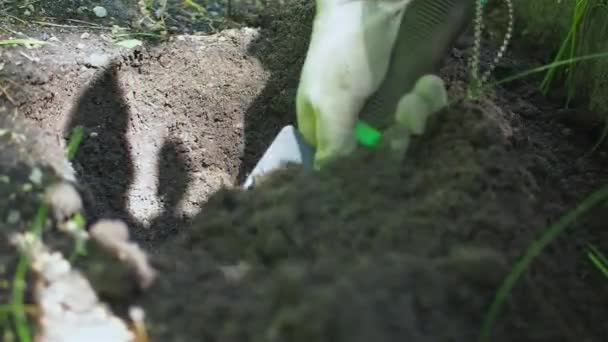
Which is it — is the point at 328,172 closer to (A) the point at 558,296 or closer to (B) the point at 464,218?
(B) the point at 464,218

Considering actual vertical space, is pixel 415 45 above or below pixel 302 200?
above

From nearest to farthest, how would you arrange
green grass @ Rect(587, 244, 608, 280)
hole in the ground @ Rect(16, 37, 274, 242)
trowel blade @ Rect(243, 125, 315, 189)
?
1. green grass @ Rect(587, 244, 608, 280)
2. trowel blade @ Rect(243, 125, 315, 189)
3. hole in the ground @ Rect(16, 37, 274, 242)

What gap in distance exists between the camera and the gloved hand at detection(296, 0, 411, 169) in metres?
1.23

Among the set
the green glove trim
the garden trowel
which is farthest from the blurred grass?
the green glove trim

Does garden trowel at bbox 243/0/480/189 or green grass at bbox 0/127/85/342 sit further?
garden trowel at bbox 243/0/480/189

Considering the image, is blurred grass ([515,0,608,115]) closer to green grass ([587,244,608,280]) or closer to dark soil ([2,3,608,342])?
dark soil ([2,3,608,342])

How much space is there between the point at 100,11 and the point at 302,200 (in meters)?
0.98

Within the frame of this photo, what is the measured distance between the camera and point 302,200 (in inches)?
41.9

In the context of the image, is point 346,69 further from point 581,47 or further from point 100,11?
point 100,11

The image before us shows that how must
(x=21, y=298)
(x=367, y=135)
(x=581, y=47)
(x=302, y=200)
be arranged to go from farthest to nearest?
1. (x=581, y=47)
2. (x=367, y=135)
3. (x=302, y=200)
4. (x=21, y=298)

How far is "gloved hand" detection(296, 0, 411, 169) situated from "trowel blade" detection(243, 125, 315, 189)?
0.18 ft

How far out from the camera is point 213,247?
3.54 feet

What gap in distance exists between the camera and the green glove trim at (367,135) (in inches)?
46.4

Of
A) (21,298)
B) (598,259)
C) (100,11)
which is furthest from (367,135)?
(100,11)
